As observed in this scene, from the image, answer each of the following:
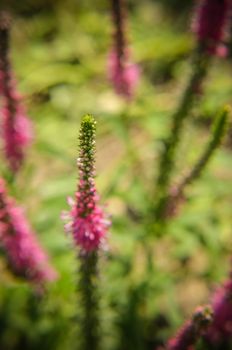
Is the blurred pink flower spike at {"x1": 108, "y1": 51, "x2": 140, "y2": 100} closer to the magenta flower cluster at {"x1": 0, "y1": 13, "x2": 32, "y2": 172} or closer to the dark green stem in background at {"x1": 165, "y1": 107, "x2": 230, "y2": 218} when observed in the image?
the magenta flower cluster at {"x1": 0, "y1": 13, "x2": 32, "y2": 172}

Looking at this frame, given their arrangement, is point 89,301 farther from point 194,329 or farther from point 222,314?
point 222,314

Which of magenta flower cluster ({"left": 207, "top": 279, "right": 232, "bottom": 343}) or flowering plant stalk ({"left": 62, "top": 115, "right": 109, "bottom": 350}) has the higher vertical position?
flowering plant stalk ({"left": 62, "top": 115, "right": 109, "bottom": 350})

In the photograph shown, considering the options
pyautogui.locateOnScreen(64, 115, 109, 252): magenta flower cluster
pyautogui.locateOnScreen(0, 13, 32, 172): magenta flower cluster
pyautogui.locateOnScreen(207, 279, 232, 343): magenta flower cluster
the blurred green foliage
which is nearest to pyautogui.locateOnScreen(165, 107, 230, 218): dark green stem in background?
the blurred green foliage

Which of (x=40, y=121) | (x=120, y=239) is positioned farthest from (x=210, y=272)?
(x=40, y=121)

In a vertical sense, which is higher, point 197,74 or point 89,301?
point 197,74

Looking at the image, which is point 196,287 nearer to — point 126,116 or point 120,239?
point 120,239

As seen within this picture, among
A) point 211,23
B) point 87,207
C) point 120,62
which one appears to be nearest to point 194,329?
point 87,207
